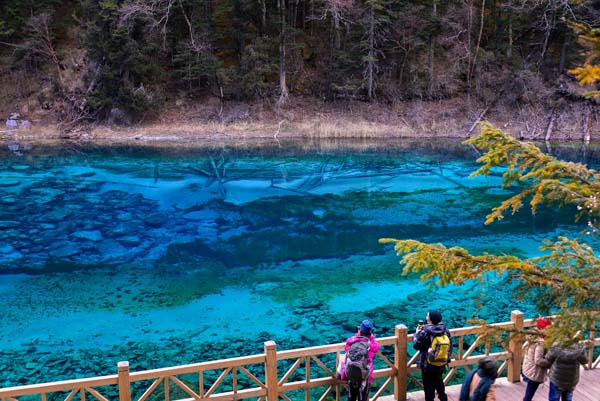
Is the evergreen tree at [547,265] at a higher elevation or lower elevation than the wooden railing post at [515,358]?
higher

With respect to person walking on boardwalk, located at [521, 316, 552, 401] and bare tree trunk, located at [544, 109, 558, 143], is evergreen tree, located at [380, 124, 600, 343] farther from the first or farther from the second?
bare tree trunk, located at [544, 109, 558, 143]

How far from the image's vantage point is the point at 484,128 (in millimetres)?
4820

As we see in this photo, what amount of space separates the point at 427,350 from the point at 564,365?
1.27 meters

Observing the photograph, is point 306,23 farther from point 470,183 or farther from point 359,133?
point 470,183

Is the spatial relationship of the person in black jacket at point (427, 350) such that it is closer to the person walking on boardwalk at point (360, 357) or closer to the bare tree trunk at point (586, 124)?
the person walking on boardwalk at point (360, 357)

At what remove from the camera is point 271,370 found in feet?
19.2

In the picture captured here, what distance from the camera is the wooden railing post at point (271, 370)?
5777 mm

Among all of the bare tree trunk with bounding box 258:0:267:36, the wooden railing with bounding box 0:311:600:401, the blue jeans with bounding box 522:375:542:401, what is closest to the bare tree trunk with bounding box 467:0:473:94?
the bare tree trunk with bounding box 258:0:267:36

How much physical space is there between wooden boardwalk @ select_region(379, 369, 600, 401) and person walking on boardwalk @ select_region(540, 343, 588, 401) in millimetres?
877

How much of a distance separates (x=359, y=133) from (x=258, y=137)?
18.4 ft

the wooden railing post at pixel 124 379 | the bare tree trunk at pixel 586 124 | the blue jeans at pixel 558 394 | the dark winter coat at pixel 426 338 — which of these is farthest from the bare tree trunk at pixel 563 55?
the wooden railing post at pixel 124 379

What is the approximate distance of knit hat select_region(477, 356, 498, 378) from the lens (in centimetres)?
481

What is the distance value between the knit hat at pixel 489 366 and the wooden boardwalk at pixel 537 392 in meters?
1.52

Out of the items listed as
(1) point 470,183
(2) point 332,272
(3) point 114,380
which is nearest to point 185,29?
(1) point 470,183
